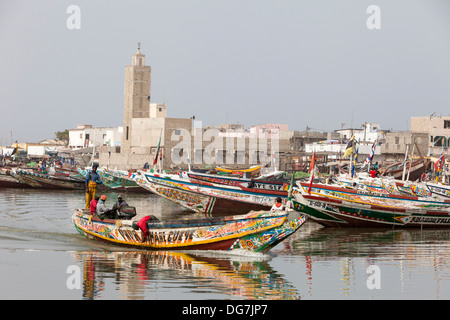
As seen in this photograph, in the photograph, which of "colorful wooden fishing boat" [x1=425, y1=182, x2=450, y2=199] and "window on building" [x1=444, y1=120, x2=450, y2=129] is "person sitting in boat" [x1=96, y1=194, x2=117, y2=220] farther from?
"window on building" [x1=444, y1=120, x2=450, y2=129]

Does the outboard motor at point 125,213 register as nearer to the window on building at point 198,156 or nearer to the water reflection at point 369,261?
the water reflection at point 369,261

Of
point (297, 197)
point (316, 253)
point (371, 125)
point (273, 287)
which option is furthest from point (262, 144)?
point (273, 287)

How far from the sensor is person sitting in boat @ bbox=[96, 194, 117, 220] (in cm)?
1650

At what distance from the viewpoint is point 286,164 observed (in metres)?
59.9

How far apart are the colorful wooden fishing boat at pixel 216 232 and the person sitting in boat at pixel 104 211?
771 millimetres

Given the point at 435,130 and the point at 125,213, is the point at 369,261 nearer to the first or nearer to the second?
the point at 125,213

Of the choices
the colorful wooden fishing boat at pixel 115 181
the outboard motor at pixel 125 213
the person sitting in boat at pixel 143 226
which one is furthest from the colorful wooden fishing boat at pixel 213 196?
the colorful wooden fishing boat at pixel 115 181

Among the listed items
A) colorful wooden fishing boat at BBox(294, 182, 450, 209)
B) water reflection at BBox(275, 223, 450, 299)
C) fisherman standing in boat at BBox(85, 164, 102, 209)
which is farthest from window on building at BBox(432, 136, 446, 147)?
fisherman standing in boat at BBox(85, 164, 102, 209)

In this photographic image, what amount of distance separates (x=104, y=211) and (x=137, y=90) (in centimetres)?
5458

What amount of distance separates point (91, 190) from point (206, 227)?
5.23m

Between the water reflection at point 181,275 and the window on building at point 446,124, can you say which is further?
the window on building at point 446,124

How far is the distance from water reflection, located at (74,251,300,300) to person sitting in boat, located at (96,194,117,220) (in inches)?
53.0

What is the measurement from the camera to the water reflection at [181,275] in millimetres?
10961

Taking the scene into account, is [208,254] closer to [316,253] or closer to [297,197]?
[316,253]
